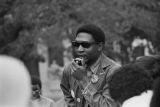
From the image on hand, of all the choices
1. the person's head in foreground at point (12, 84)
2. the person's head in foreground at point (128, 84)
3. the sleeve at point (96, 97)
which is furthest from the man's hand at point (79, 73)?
the person's head in foreground at point (12, 84)

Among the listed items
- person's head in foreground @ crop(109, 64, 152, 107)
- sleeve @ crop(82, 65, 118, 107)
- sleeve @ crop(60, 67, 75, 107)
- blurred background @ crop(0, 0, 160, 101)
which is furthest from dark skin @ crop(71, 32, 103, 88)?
blurred background @ crop(0, 0, 160, 101)

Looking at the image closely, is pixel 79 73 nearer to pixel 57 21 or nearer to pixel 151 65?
pixel 151 65

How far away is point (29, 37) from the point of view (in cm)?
1761

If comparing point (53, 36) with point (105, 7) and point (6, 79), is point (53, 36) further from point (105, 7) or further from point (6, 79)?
point (6, 79)

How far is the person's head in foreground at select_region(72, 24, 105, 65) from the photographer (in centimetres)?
621

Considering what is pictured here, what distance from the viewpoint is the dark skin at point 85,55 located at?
19.9 ft

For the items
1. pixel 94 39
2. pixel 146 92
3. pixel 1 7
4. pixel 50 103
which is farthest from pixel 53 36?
pixel 146 92

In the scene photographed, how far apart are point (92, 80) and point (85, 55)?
0.93ft

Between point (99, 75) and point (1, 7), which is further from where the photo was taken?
point (1, 7)

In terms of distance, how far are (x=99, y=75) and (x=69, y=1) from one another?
1122 centimetres

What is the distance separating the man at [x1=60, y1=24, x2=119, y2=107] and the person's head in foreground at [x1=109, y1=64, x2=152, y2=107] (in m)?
1.49

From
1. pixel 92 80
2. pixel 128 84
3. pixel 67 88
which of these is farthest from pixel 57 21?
pixel 128 84

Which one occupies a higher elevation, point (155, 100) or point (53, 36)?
point (155, 100)

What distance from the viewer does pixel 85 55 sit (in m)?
6.20
